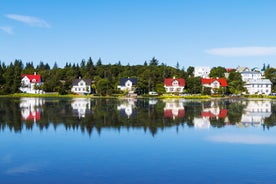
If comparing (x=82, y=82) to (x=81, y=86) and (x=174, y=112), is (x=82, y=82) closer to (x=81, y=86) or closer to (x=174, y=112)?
(x=81, y=86)

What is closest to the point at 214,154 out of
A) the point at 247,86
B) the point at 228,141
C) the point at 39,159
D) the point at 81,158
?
the point at 228,141

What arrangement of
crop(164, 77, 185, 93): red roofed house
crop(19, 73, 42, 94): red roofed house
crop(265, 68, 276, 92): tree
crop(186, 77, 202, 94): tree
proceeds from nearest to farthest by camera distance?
crop(186, 77, 202, 94): tree → crop(164, 77, 185, 93): red roofed house → crop(265, 68, 276, 92): tree → crop(19, 73, 42, 94): red roofed house

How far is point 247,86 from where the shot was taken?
85.6 m

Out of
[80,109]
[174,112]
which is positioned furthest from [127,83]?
[174,112]

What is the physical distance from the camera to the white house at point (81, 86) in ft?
279

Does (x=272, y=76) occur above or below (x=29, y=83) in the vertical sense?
above

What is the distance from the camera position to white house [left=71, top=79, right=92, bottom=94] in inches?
3354

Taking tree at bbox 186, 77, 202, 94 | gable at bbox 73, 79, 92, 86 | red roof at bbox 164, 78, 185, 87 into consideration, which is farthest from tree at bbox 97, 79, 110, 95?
tree at bbox 186, 77, 202, 94

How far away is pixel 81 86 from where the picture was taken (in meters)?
85.6

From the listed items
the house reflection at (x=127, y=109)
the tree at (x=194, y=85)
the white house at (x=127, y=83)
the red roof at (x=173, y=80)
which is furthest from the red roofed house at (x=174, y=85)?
the house reflection at (x=127, y=109)

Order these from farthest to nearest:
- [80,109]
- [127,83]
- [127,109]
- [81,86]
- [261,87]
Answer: [81,86] < [261,87] < [127,83] < [127,109] < [80,109]

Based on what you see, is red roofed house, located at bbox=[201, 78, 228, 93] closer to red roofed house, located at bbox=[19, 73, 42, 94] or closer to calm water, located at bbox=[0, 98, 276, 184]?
red roofed house, located at bbox=[19, 73, 42, 94]

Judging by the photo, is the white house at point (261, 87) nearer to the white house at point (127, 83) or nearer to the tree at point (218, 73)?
the tree at point (218, 73)

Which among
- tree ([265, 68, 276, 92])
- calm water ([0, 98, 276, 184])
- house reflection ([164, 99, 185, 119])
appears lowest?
calm water ([0, 98, 276, 184])
